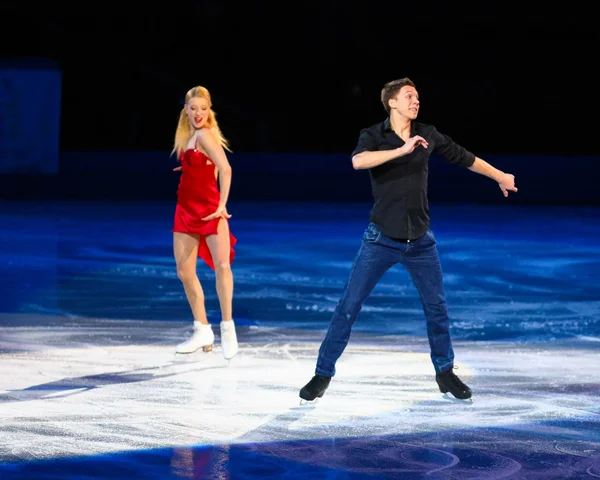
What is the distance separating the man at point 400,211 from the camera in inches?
233

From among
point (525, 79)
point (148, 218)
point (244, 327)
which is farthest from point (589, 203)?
point (244, 327)

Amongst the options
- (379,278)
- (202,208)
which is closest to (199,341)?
(202,208)

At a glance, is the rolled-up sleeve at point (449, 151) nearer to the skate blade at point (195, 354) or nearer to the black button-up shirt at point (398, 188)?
the black button-up shirt at point (398, 188)

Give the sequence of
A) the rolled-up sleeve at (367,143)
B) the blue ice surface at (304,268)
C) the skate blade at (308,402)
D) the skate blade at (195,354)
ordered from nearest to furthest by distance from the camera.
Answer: the rolled-up sleeve at (367,143)
the skate blade at (308,402)
the skate blade at (195,354)
the blue ice surface at (304,268)

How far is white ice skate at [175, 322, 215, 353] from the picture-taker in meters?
7.54

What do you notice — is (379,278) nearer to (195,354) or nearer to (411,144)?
(411,144)

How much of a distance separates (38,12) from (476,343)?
17645mm

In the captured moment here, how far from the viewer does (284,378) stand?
6.84 meters

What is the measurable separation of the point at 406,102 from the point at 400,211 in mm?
500

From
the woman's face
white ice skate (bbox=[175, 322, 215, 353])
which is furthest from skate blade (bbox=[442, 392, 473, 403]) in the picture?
the woman's face

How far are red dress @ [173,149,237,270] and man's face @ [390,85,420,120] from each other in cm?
167

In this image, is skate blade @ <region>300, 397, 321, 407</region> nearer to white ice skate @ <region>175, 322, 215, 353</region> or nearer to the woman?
the woman

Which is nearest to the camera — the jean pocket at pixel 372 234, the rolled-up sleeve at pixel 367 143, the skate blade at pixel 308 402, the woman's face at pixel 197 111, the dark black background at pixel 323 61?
the rolled-up sleeve at pixel 367 143

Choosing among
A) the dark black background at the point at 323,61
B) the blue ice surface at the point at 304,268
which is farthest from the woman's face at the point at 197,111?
the dark black background at the point at 323,61
